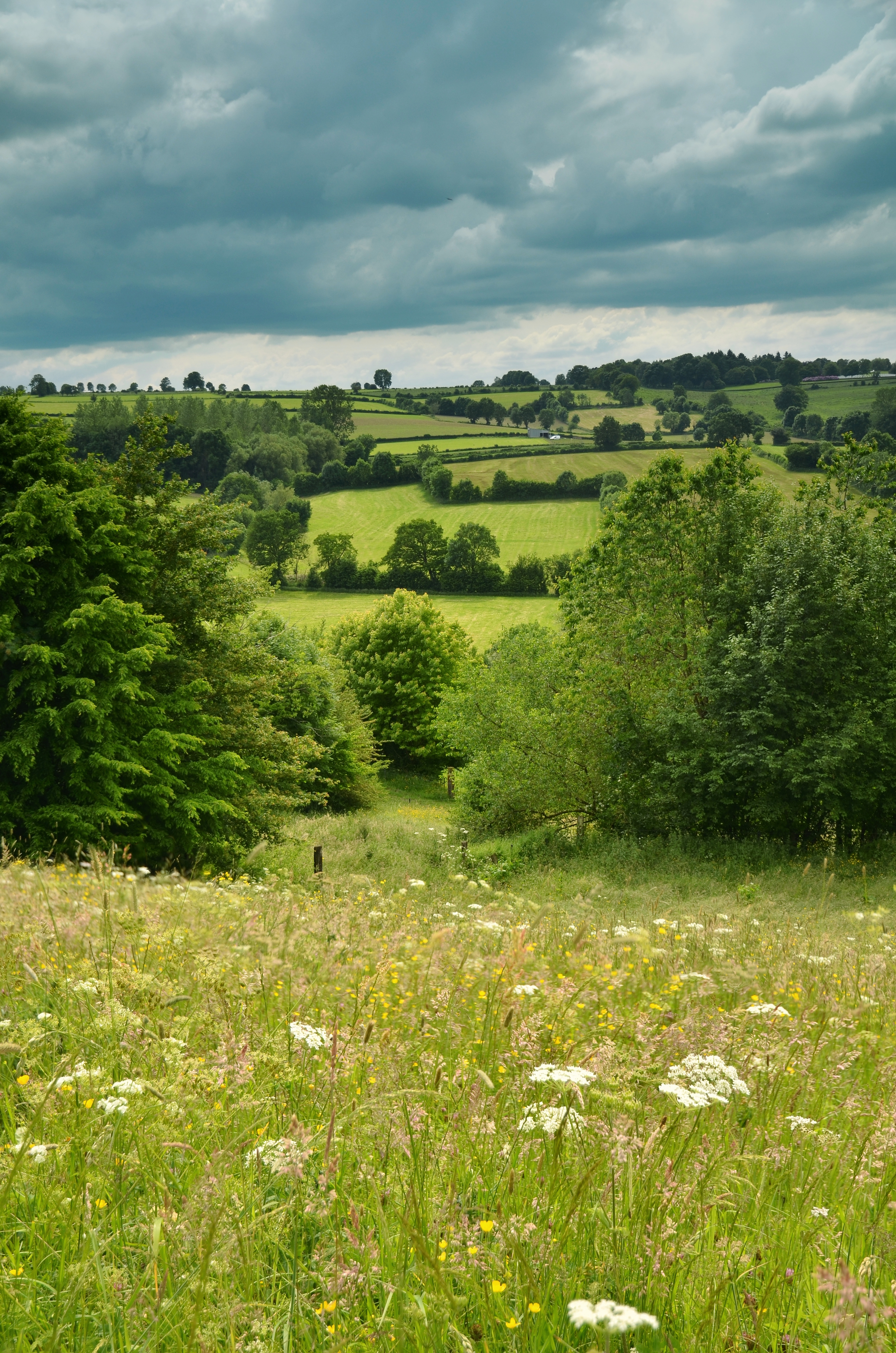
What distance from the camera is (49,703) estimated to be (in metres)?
16.5

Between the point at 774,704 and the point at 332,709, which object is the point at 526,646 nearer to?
the point at 774,704

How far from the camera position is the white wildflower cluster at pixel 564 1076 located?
2.57 meters

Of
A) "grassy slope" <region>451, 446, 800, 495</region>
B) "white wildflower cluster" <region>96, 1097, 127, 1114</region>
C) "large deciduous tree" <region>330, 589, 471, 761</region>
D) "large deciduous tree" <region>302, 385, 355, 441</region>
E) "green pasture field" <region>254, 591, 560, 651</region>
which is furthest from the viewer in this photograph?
"large deciduous tree" <region>302, 385, 355, 441</region>

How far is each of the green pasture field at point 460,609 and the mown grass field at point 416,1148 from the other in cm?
6955

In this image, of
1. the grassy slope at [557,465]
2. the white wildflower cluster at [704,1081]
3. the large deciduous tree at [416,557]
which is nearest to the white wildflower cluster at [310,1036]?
the white wildflower cluster at [704,1081]

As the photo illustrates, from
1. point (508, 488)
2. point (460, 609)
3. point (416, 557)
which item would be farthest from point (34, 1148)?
point (508, 488)

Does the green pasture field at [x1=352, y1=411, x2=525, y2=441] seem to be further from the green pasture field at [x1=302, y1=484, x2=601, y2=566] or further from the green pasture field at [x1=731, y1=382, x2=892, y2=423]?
the green pasture field at [x1=731, y1=382, x2=892, y2=423]

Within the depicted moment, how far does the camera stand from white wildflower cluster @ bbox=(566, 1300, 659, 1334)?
5.12ft

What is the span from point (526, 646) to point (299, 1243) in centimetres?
2881

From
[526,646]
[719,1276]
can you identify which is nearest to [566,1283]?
[719,1276]

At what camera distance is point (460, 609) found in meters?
89.1

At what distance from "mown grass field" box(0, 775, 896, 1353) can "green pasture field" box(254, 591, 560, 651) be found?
6955 centimetres

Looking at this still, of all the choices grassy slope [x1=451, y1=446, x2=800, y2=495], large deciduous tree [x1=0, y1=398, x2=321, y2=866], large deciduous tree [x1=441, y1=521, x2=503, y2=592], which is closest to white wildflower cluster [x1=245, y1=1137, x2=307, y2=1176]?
large deciduous tree [x1=0, y1=398, x2=321, y2=866]

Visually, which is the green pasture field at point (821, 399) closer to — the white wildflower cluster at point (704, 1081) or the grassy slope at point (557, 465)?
the grassy slope at point (557, 465)
